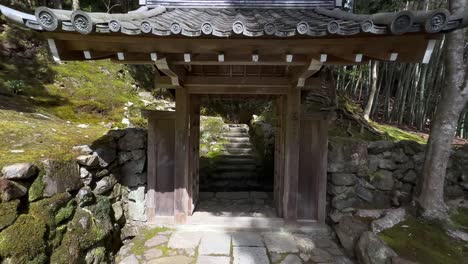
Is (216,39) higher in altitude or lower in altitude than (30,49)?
lower

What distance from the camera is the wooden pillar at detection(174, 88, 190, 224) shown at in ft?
11.8

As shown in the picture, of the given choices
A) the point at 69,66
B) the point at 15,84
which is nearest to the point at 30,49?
the point at 69,66

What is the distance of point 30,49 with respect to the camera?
6.42m

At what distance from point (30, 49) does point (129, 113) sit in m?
3.16

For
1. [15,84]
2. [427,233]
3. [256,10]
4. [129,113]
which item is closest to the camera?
[427,233]

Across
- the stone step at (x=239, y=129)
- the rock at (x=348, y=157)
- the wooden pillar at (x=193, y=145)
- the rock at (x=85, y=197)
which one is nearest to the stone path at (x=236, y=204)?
the wooden pillar at (x=193, y=145)

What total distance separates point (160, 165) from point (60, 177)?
1.38 meters

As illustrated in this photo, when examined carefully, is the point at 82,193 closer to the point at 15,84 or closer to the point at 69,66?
the point at 15,84

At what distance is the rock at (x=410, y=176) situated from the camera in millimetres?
3682

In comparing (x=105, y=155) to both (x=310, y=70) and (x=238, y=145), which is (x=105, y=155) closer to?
(x=310, y=70)

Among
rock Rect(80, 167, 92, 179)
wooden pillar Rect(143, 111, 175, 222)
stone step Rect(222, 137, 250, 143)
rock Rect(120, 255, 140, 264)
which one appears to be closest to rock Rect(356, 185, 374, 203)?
wooden pillar Rect(143, 111, 175, 222)

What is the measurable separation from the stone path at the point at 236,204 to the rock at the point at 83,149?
5.94 ft

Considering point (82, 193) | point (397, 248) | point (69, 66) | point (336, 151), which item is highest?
point (69, 66)

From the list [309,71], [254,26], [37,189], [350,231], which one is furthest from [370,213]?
[37,189]
